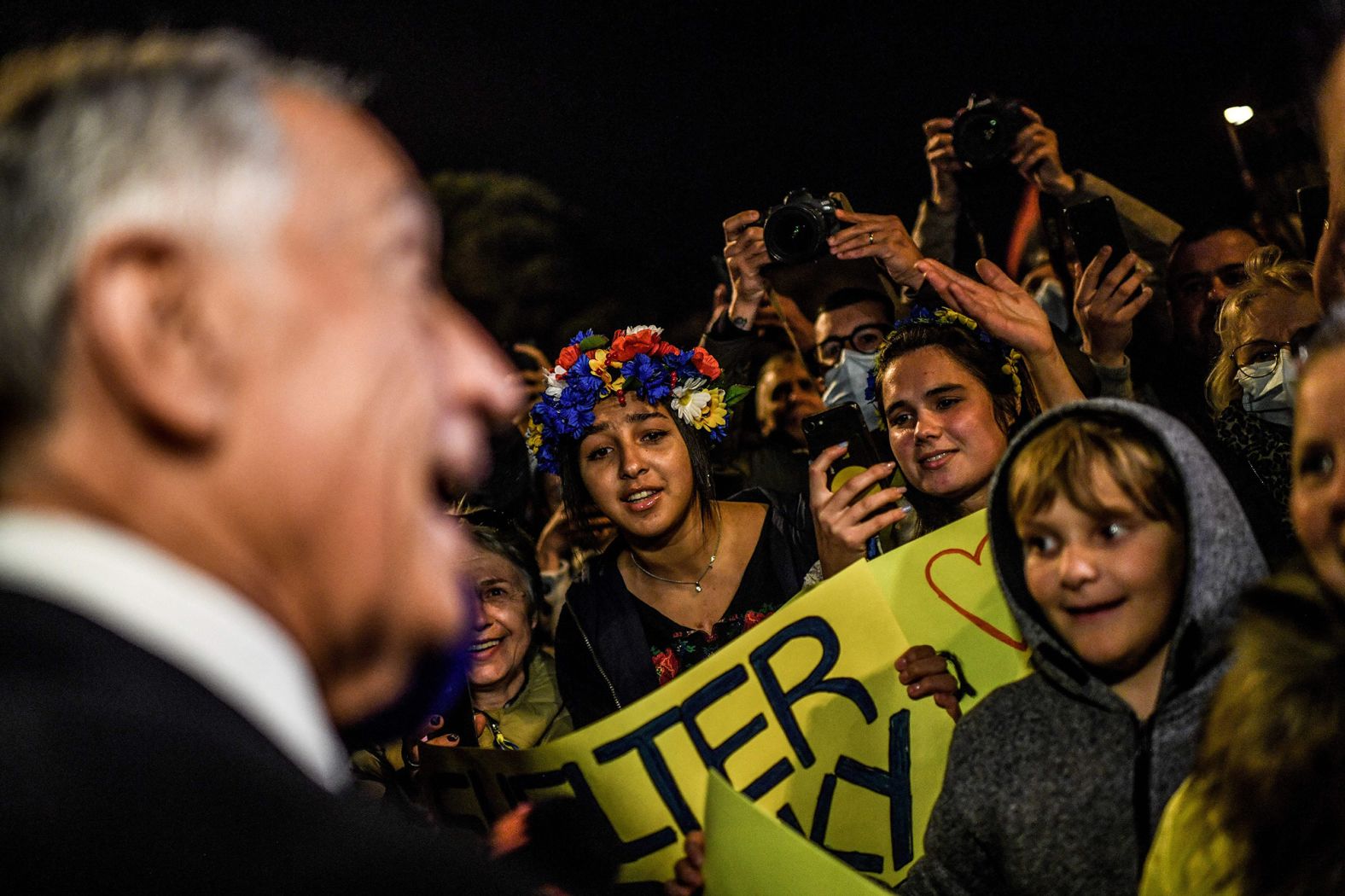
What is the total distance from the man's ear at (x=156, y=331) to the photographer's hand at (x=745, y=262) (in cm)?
382

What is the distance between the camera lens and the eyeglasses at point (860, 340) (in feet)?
14.9

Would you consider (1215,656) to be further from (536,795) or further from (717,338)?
(717,338)

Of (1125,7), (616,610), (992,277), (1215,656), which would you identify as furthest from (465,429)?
(1125,7)

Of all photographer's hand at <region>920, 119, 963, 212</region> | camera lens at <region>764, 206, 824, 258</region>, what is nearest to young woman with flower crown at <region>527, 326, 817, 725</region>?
camera lens at <region>764, 206, 824, 258</region>

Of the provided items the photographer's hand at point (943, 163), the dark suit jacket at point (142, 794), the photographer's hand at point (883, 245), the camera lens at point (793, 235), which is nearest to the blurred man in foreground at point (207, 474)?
the dark suit jacket at point (142, 794)

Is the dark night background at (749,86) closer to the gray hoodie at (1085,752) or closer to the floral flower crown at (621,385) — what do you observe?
the floral flower crown at (621,385)

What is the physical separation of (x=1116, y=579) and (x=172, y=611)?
1554 millimetres

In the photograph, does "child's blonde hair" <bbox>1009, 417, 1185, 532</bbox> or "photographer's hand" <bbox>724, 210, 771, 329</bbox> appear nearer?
"child's blonde hair" <bbox>1009, 417, 1185, 532</bbox>

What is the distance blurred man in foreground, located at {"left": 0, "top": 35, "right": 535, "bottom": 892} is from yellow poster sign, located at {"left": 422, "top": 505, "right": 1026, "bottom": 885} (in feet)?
5.28

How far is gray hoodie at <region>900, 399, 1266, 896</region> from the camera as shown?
1.68 meters

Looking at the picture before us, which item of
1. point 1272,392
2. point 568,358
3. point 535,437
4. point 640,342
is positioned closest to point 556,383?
point 568,358

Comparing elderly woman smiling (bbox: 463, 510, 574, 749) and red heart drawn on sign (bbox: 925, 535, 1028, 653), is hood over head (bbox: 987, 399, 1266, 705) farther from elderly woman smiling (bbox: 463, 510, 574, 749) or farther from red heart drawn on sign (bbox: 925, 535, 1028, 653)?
elderly woman smiling (bbox: 463, 510, 574, 749)

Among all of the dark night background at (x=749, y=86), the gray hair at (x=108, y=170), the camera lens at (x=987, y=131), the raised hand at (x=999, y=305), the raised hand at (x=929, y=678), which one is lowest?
the raised hand at (x=929, y=678)

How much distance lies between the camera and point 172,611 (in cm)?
61
